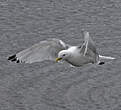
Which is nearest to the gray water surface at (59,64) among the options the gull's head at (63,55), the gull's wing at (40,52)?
the gull's head at (63,55)

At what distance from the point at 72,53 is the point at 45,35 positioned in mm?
10407

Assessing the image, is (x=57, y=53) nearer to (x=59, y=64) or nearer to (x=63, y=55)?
(x=63, y=55)

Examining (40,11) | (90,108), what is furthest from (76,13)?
(90,108)

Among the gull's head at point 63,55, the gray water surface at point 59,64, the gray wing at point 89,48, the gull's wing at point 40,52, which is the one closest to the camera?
the gray wing at point 89,48

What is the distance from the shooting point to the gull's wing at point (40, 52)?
93.7ft

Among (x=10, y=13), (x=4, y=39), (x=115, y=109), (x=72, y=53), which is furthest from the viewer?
(x=10, y=13)

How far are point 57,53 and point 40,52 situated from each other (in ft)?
3.20

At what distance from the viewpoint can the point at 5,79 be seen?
1364 inches

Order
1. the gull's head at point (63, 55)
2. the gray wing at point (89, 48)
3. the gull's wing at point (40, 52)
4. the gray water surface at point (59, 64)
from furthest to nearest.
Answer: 1. the gray water surface at point (59, 64)
2. the gull's head at point (63, 55)
3. the gull's wing at point (40, 52)
4. the gray wing at point (89, 48)

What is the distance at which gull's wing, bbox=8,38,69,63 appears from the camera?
28562 mm

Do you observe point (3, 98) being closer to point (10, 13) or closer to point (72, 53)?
point (72, 53)

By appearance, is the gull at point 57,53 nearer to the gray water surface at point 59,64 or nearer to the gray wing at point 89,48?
the gray wing at point 89,48

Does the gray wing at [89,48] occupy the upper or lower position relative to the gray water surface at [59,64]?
upper

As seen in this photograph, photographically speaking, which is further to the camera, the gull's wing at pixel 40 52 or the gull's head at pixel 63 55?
the gull's head at pixel 63 55
